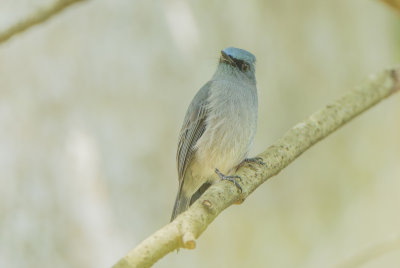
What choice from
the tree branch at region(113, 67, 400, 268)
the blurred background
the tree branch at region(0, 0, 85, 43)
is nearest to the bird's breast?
the tree branch at region(113, 67, 400, 268)

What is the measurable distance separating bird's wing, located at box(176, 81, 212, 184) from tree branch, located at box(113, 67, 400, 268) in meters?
0.66

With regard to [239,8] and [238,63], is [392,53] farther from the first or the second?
[238,63]

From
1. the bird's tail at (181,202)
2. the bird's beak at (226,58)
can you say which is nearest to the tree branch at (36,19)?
the bird's beak at (226,58)

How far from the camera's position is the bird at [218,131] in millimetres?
3922

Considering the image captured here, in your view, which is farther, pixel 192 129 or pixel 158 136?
pixel 158 136

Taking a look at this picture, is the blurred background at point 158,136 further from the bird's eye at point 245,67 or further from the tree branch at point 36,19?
the tree branch at point 36,19

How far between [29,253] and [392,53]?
4.83 meters

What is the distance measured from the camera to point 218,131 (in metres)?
3.96

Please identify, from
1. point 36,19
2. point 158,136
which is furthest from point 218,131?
point 36,19

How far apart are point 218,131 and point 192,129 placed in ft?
0.71

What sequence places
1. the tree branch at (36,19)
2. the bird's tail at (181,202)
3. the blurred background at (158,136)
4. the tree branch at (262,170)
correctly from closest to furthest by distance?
the tree branch at (262,170)
the tree branch at (36,19)
the bird's tail at (181,202)
the blurred background at (158,136)

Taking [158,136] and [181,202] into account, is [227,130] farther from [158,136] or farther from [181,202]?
[158,136]

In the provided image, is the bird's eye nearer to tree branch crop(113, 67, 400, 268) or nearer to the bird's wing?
the bird's wing

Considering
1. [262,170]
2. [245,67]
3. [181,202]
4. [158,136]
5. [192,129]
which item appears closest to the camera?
[262,170]
